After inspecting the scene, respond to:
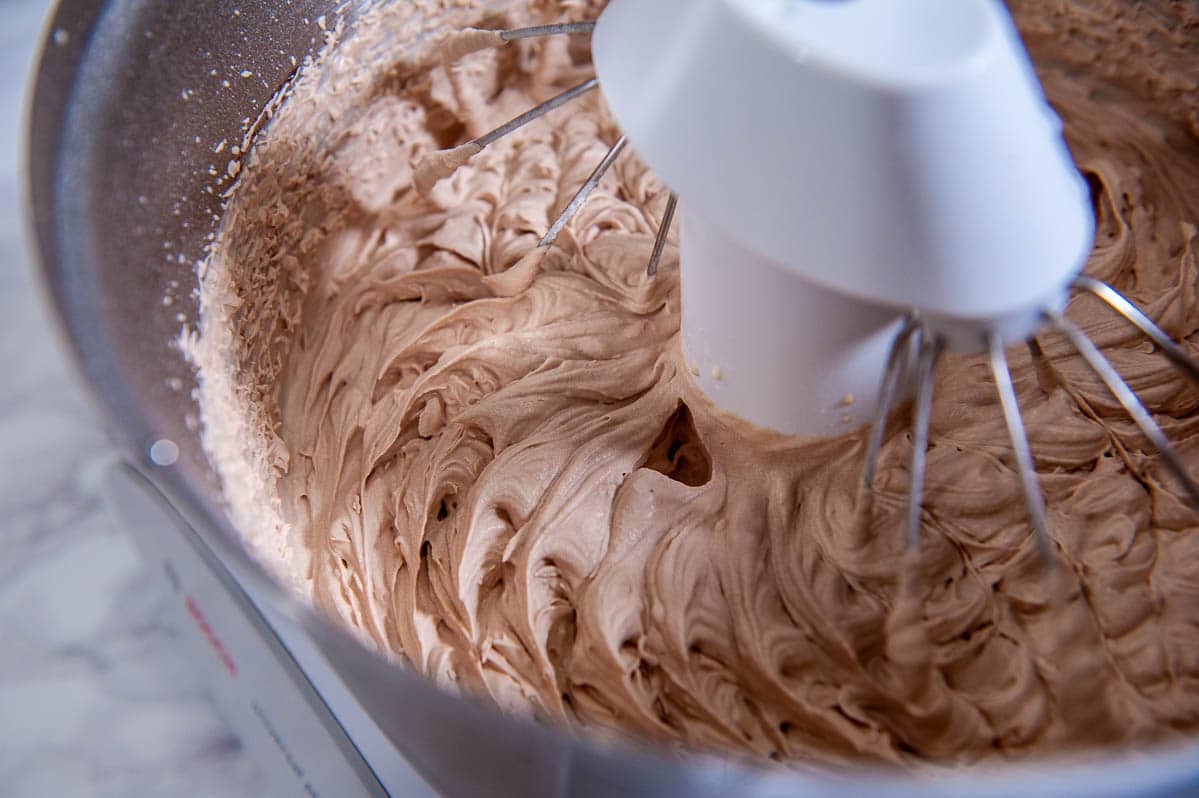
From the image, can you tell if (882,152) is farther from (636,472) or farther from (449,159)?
(449,159)

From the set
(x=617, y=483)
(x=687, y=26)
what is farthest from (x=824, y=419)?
(x=687, y=26)

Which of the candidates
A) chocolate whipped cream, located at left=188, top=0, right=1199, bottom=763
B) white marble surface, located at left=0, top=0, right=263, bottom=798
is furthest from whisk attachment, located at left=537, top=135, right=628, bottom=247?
white marble surface, located at left=0, top=0, right=263, bottom=798

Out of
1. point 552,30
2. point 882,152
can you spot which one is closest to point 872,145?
point 882,152

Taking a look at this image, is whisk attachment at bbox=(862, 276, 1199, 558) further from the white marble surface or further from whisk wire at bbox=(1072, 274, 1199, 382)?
the white marble surface

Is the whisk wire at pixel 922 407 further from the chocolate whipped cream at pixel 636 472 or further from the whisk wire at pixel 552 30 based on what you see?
the whisk wire at pixel 552 30

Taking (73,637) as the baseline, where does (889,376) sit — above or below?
above

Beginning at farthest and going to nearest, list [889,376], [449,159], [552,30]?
[449,159]
[552,30]
[889,376]
